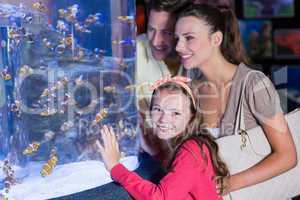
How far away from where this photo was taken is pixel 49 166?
145 centimetres

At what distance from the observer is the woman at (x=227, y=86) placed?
1531 mm

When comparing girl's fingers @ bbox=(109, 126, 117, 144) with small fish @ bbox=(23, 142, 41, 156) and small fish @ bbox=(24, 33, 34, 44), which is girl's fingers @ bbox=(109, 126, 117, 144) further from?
small fish @ bbox=(24, 33, 34, 44)

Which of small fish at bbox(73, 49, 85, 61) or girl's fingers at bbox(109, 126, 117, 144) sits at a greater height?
small fish at bbox(73, 49, 85, 61)

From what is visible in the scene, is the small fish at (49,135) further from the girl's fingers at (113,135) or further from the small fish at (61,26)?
the small fish at (61,26)

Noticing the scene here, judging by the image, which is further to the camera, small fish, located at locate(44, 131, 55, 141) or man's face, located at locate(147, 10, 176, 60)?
man's face, located at locate(147, 10, 176, 60)

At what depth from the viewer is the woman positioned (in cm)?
153

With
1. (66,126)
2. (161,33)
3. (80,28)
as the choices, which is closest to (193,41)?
(161,33)

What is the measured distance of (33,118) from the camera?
1.43 metres

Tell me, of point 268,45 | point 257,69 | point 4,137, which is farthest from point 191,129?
point 268,45

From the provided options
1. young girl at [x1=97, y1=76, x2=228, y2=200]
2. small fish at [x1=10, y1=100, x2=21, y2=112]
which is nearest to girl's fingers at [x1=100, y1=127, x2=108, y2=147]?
young girl at [x1=97, y1=76, x2=228, y2=200]

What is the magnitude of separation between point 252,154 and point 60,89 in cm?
56

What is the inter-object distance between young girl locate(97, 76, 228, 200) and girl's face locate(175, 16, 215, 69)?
9 centimetres

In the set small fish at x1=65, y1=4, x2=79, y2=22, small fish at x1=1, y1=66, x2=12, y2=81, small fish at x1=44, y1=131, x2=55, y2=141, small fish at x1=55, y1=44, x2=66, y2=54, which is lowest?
small fish at x1=44, y1=131, x2=55, y2=141

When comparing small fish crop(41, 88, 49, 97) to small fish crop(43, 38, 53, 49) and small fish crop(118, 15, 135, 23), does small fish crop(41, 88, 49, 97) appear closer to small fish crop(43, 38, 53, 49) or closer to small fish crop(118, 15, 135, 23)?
small fish crop(43, 38, 53, 49)
